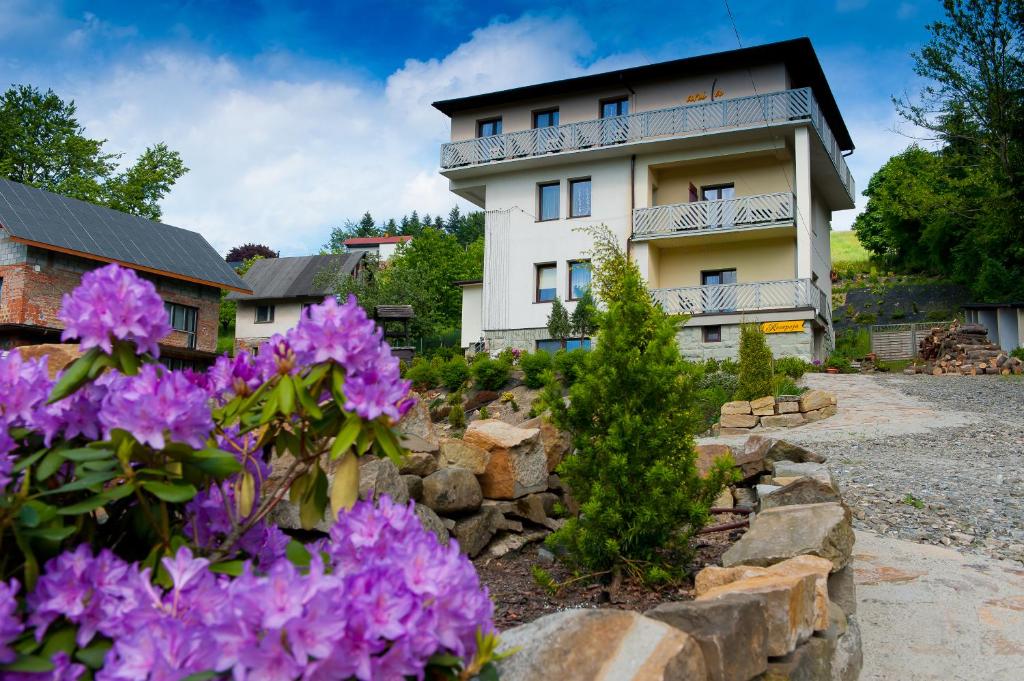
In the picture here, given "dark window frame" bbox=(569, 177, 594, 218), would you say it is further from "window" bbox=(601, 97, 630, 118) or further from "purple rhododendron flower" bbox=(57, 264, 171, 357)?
"purple rhododendron flower" bbox=(57, 264, 171, 357)

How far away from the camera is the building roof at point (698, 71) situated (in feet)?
71.3

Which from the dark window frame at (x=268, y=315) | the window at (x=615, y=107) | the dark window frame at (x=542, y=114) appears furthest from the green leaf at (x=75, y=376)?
the dark window frame at (x=268, y=315)

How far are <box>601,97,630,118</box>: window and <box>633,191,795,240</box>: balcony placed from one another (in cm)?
341

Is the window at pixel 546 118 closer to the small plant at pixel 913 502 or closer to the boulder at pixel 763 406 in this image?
the boulder at pixel 763 406

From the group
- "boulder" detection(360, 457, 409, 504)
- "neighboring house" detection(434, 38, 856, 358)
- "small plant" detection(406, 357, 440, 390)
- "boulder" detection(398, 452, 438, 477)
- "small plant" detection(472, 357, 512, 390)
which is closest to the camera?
"boulder" detection(360, 457, 409, 504)

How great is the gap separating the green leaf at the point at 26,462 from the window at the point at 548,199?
2310 cm

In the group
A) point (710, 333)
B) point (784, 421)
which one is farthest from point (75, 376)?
point (710, 333)

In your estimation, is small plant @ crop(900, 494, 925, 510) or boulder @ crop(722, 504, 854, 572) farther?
small plant @ crop(900, 494, 925, 510)

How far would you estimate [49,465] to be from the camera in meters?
1.48

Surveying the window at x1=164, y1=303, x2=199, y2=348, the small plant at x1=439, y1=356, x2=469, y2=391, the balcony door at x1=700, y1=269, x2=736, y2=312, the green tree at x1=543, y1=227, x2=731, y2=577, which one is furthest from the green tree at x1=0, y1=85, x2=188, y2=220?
the green tree at x1=543, y1=227, x2=731, y2=577

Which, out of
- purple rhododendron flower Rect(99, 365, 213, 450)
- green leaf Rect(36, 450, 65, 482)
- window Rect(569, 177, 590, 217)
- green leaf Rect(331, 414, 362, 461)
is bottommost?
green leaf Rect(36, 450, 65, 482)

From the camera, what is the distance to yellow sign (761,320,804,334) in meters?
20.4

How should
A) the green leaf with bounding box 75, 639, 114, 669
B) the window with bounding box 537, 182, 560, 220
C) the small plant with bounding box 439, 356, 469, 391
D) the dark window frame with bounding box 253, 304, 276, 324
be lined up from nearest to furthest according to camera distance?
the green leaf with bounding box 75, 639, 114, 669 < the small plant with bounding box 439, 356, 469, 391 < the window with bounding box 537, 182, 560, 220 < the dark window frame with bounding box 253, 304, 276, 324

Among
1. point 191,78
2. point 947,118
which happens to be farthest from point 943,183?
point 191,78
